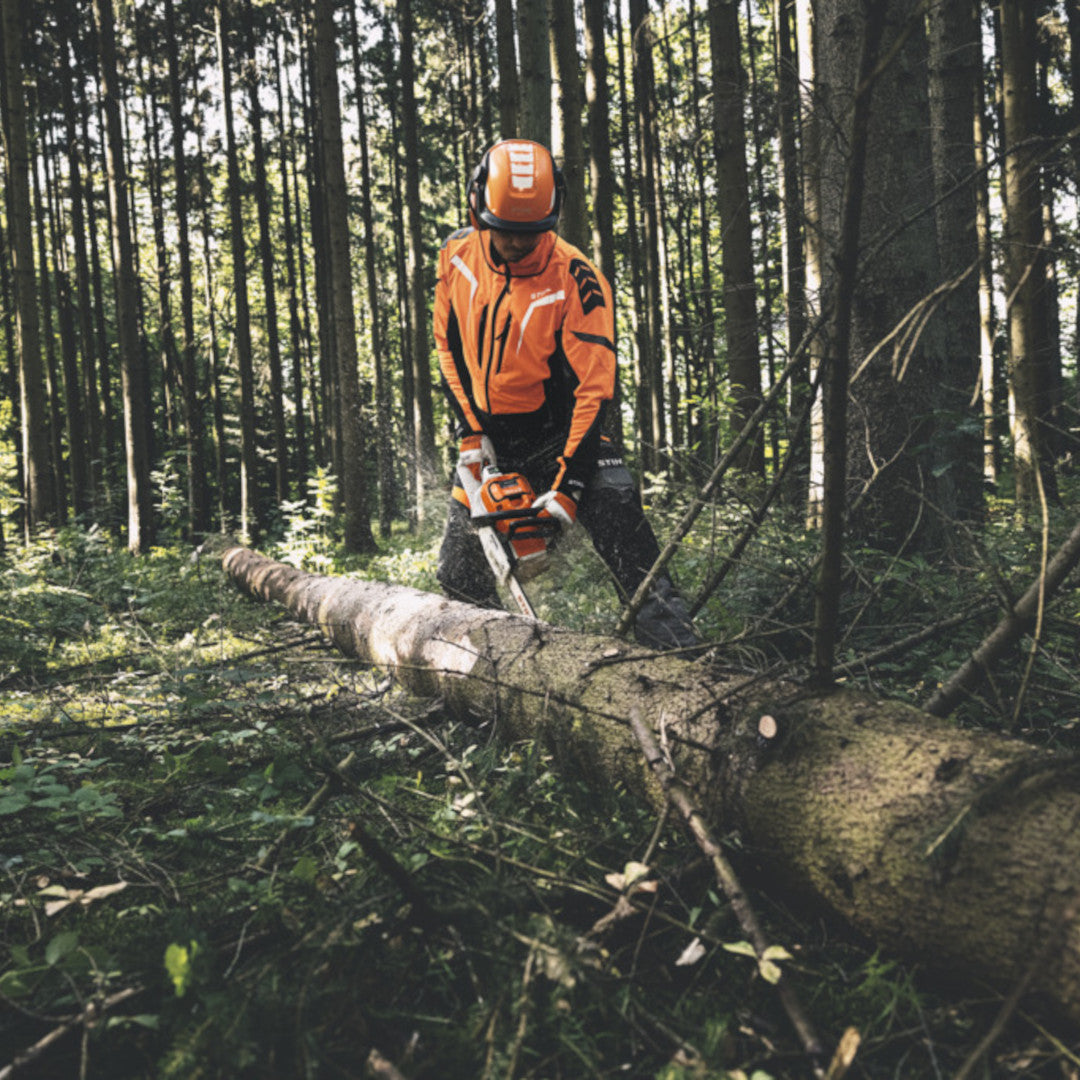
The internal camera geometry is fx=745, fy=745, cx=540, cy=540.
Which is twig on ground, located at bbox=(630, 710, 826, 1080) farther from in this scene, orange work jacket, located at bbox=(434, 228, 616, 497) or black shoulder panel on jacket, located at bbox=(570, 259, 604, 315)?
black shoulder panel on jacket, located at bbox=(570, 259, 604, 315)

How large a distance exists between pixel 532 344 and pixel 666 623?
1.63 metres

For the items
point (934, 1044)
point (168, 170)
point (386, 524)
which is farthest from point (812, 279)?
point (168, 170)

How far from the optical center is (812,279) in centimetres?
676

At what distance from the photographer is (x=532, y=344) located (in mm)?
3961

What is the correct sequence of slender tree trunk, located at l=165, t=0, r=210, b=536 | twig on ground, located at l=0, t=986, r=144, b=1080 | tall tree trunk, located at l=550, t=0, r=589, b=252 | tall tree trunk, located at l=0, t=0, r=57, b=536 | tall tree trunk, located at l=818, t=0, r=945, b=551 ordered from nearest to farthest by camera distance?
1. twig on ground, located at l=0, t=986, r=144, b=1080
2. tall tree trunk, located at l=818, t=0, r=945, b=551
3. tall tree trunk, located at l=550, t=0, r=589, b=252
4. tall tree trunk, located at l=0, t=0, r=57, b=536
5. slender tree trunk, located at l=165, t=0, r=210, b=536

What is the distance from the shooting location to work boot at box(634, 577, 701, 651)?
134 inches

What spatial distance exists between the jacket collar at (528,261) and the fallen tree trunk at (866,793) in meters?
2.09

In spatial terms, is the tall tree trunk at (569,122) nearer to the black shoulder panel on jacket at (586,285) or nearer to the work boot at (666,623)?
the black shoulder panel on jacket at (586,285)

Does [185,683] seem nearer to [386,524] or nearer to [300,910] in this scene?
[300,910]

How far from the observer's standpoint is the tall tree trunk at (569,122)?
7.09 meters

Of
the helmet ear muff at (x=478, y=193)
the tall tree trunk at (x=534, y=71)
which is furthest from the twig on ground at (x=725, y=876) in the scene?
the tall tree trunk at (x=534, y=71)

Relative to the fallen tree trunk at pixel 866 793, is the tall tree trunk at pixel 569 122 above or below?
above

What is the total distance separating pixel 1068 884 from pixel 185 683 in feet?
10.1

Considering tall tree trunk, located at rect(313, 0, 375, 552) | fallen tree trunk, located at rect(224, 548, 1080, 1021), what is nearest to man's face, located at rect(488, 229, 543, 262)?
fallen tree trunk, located at rect(224, 548, 1080, 1021)
